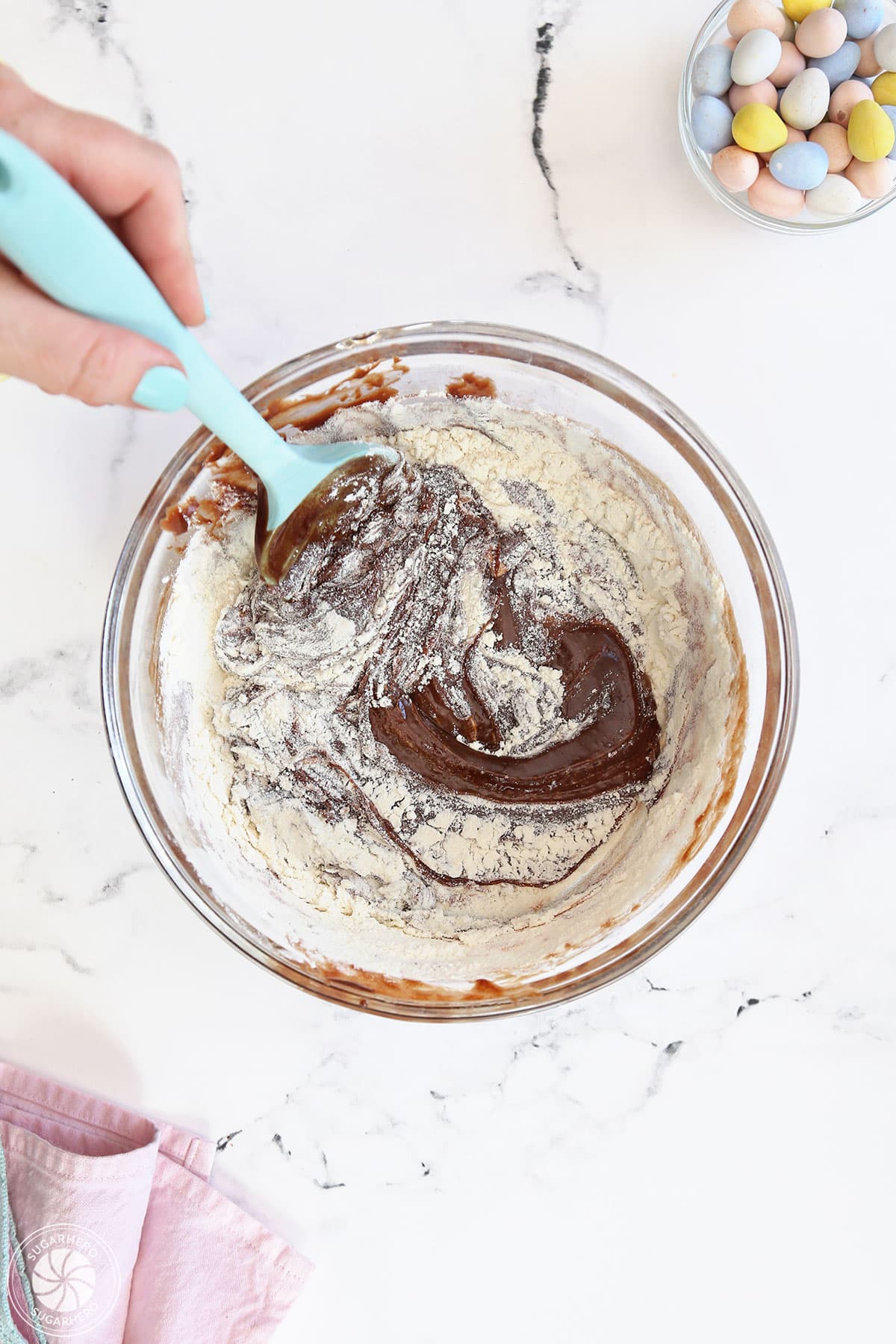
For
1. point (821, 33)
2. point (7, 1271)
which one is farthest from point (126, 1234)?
point (821, 33)

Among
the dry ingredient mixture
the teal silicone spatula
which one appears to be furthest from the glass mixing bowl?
the teal silicone spatula

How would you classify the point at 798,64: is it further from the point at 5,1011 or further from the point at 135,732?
the point at 5,1011

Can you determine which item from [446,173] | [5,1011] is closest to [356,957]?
[5,1011]

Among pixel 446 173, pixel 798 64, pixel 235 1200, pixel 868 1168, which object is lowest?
pixel 235 1200

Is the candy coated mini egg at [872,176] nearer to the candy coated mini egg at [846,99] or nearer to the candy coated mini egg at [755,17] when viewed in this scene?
the candy coated mini egg at [846,99]

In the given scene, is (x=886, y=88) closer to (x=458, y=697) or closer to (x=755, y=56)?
(x=755, y=56)

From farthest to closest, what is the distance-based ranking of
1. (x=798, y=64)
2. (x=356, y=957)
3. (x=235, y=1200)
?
(x=235, y=1200), (x=356, y=957), (x=798, y=64)

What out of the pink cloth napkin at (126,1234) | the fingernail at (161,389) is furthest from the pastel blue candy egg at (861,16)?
the pink cloth napkin at (126,1234)
